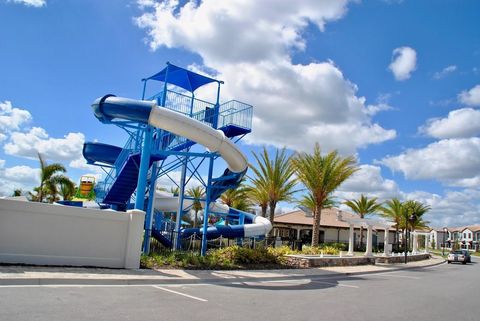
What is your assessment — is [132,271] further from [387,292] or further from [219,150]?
[387,292]

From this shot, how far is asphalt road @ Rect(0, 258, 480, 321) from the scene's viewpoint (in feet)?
24.9

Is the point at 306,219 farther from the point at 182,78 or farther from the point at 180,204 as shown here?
the point at 182,78

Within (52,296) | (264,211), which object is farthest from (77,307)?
(264,211)

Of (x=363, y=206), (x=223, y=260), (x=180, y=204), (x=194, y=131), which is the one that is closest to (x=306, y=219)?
(x=363, y=206)

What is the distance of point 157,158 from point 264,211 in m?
20.8

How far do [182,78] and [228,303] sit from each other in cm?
1401

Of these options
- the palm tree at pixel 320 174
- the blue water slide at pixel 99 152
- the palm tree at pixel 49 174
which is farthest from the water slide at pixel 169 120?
the palm tree at pixel 49 174

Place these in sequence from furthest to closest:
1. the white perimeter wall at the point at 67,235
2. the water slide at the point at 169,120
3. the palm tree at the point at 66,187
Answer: the palm tree at the point at 66,187 < the water slide at the point at 169,120 < the white perimeter wall at the point at 67,235

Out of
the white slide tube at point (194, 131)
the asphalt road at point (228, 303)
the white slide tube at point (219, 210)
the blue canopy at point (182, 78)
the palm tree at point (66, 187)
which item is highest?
the blue canopy at point (182, 78)

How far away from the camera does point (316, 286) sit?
48.5ft

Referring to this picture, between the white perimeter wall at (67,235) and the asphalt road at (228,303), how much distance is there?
123 inches

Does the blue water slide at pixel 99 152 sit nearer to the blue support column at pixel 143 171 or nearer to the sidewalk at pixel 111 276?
the blue support column at pixel 143 171

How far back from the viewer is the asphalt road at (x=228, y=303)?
759 cm

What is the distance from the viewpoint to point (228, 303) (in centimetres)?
973
